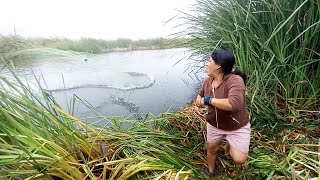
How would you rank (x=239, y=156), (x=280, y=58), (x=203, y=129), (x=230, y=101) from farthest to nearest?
(x=203, y=129) < (x=280, y=58) < (x=239, y=156) < (x=230, y=101)

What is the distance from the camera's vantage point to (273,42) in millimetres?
3008

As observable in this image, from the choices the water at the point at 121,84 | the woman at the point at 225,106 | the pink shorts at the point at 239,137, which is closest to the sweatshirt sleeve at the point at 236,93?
the woman at the point at 225,106

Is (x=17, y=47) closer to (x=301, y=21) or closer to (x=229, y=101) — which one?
(x=229, y=101)

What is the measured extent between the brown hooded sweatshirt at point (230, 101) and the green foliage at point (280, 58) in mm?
617

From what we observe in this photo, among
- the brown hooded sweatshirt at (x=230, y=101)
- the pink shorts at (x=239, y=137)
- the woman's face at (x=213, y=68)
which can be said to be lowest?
the pink shorts at (x=239, y=137)

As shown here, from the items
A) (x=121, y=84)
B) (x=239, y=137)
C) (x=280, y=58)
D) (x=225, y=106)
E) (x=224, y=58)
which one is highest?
(x=224, y=58)

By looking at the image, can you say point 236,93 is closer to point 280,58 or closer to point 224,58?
point 224,58

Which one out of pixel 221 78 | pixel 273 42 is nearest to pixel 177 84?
pixel 273 42

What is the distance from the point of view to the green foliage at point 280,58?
9.34ft

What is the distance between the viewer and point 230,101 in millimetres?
2033

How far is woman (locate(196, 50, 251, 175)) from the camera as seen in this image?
2.07 m

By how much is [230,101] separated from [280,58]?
1244 mm

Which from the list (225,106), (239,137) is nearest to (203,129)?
(239,137)

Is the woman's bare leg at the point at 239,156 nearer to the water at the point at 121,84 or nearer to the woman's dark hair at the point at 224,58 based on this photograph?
the woman's dark hair at the point at 224,58
